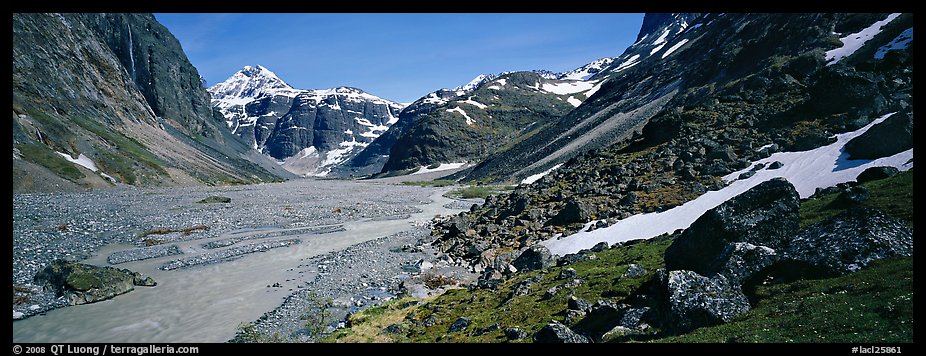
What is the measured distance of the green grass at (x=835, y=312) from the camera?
9.73m

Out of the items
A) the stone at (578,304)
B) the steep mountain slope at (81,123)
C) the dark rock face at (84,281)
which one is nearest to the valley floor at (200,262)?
the dark rock face at (84,281)

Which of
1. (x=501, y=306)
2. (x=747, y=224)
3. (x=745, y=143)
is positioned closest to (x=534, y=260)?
(x=501, y=306)

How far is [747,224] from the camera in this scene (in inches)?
654

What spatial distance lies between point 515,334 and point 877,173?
2391 centimetres

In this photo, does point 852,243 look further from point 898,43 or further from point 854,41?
point 854,41

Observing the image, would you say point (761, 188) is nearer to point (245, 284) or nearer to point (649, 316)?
point (649, 316)

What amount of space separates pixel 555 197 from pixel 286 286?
30.6 meters

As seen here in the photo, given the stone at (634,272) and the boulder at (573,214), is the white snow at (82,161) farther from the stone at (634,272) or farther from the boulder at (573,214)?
the stone at (634,272)

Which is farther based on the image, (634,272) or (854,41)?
(854,41)

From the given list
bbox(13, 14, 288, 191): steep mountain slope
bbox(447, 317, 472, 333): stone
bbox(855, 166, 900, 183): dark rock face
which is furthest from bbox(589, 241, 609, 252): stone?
bbox(13, 14, 288, 191): steep mountain slope

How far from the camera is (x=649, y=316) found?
46.7 ft

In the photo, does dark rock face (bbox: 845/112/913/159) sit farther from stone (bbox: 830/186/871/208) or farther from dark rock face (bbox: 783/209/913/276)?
dark rock face (bbox: 783/209/913/276)

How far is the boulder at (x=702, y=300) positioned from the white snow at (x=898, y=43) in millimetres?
52715
